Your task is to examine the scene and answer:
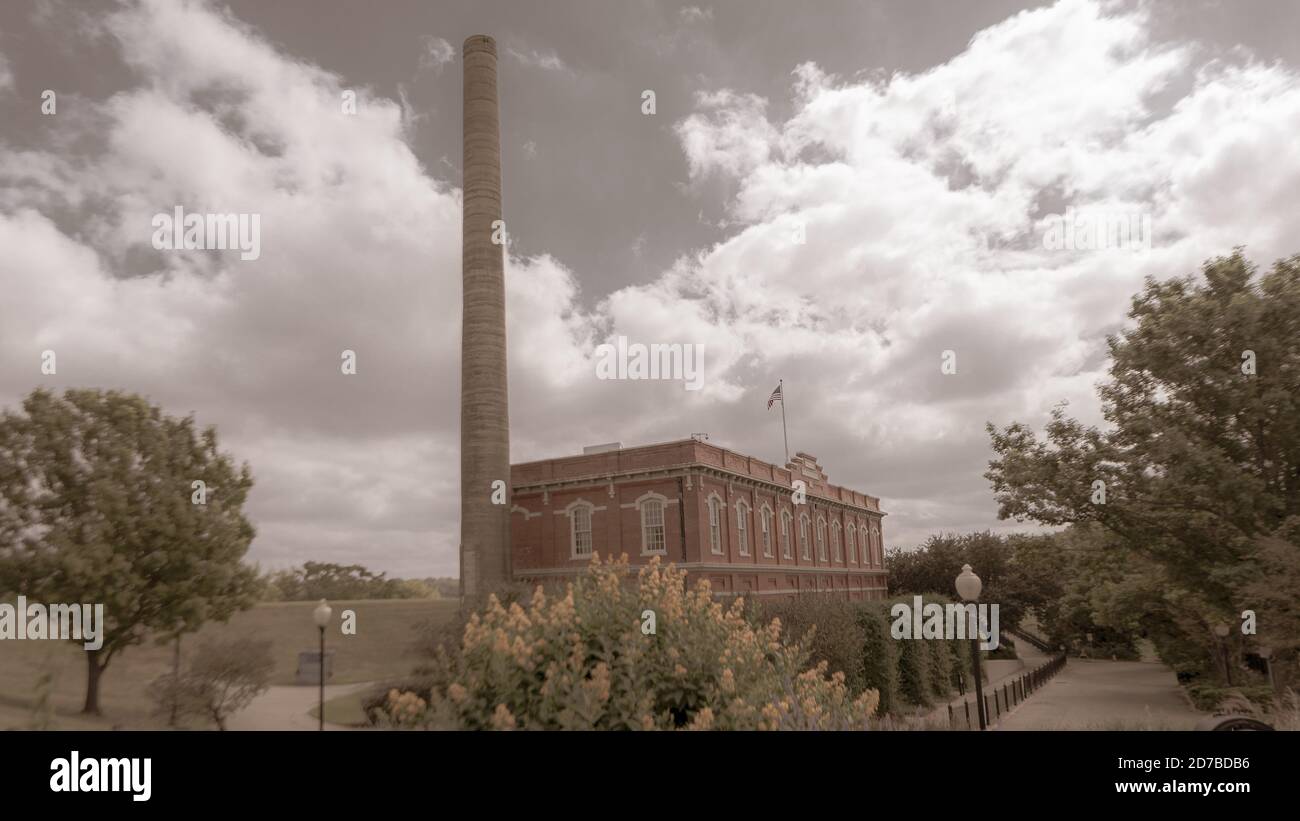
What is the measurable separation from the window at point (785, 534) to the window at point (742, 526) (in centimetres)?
552

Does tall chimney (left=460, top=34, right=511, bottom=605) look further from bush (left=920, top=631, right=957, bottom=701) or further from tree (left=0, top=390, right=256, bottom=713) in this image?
bush (left=920, top=631, right=957, bottom=701)

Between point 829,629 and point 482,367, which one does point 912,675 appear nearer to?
point 829,629

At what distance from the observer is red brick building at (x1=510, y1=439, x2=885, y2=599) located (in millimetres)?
38188

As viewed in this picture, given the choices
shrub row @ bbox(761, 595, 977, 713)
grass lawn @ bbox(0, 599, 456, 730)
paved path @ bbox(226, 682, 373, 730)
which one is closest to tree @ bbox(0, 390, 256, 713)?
grass lawn @ bbox(0, 599, 456, 730)

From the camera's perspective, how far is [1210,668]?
39.5m

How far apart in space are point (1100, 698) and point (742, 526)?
18.8 metres

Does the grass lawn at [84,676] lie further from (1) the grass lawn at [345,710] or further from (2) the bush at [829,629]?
(2) the bush at [829,629]

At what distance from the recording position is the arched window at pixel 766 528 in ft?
147

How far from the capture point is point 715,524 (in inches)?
1556

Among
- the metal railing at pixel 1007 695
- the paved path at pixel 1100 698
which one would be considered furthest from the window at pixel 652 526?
the paved path at pixel 1100 698

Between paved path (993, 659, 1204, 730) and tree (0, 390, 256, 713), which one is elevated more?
tree (0, 390, 256, 713)

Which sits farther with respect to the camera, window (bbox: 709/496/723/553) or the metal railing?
window (bbox: 709/496/723/553)

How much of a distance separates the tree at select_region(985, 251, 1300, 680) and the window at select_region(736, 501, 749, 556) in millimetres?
15073
